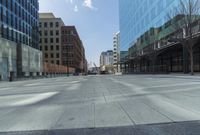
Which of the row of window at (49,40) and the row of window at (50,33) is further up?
the row of window at (50,33)

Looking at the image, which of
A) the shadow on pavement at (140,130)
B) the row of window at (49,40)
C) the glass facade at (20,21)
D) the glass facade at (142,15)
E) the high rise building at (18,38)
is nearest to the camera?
the shadow on pavement at (140,130)

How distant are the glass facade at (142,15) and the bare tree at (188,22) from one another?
26.4ft

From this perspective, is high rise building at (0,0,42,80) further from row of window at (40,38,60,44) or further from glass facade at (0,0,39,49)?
row of window at (40,38,60,44)

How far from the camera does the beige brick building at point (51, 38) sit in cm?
14388

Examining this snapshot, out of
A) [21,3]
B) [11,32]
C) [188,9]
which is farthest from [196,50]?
[21,3]

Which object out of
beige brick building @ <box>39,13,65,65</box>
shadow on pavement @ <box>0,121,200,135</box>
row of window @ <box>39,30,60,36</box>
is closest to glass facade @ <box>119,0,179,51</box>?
beige brick building @ <box>39,13,65,65</box>

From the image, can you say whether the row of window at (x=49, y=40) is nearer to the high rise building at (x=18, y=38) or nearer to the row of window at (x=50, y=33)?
the row of window at (x=50, y=33)

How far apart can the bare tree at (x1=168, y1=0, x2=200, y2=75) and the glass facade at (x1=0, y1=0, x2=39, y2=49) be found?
103 feet

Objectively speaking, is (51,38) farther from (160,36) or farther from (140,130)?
(140,130)

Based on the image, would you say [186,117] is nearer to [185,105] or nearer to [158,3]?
[185,105]

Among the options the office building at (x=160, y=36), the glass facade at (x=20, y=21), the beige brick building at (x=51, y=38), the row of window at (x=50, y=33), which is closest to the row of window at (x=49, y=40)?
the beige brick building at (x=51, y=38)

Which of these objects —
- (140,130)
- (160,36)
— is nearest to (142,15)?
(160,36)

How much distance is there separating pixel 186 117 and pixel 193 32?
36.7 metres

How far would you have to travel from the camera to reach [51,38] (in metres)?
146
